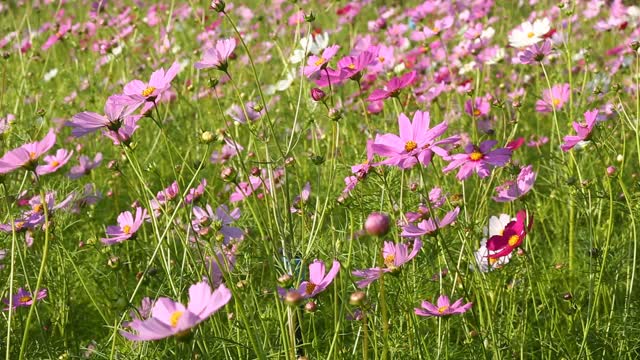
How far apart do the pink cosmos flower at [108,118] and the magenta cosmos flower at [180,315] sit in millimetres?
351

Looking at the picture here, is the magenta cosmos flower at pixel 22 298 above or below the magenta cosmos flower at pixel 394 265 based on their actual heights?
below

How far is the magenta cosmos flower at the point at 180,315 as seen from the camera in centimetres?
61

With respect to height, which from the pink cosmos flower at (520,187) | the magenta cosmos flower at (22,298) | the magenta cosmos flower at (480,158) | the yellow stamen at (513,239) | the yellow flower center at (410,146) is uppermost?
the yellow flower center at (410,146)

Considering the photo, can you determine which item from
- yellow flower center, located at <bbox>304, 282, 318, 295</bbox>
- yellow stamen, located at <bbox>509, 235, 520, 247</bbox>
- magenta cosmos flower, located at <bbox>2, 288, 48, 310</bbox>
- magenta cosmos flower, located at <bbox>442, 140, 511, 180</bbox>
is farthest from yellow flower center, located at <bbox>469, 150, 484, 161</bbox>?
magenta cosmos flower, located at <bbox>2, 288, 48, 310</bbox>

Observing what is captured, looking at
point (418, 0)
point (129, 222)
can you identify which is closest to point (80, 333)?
point (129, 222)

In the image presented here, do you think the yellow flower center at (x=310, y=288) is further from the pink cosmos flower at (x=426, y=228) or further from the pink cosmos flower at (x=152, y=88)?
the pink cosmos flower at (x=152, y=88)

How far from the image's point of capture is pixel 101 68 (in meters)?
3.23

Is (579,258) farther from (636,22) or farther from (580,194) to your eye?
(636,22)

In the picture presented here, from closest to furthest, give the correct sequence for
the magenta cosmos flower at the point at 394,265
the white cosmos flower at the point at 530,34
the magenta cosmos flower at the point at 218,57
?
the magenta cosmos flower at the point at 394,265 → the magenta cosmos flower at the point at 218,57 → the white cosmos flower at the point at 530,34

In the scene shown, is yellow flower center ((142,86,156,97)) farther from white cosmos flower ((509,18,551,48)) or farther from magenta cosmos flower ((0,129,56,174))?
white cosmos flower ((509,18,551,48))

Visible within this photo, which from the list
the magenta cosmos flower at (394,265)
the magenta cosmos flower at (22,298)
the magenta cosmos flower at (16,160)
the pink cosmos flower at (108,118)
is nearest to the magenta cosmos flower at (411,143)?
the magenta cosmos flower at (394,265)

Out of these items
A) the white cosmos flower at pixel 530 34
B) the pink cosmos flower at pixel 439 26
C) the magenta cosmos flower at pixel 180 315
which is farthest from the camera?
the pink cosmos flower at pixel 439 26

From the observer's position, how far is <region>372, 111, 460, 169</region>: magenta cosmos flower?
896 millimetres

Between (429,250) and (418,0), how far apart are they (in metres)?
3.13
